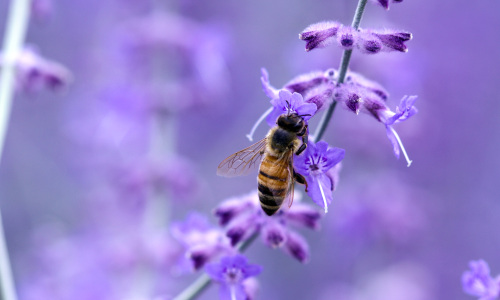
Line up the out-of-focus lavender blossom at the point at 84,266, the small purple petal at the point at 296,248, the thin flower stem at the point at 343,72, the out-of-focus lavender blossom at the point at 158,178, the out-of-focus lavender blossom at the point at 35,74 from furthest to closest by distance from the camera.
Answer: the out-of-focus lavender blossom at the point at 158,178 < the out-of-focus lavender blossom at the point at 84,266 < the out-of-focus lavender blossom at the point at 35,74 < the small purple petal at the point at 296,248 < the thin flower stem at the point at 343,72

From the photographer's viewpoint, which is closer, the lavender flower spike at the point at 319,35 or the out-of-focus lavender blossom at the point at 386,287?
the lavender flower spike at the point at 319,35

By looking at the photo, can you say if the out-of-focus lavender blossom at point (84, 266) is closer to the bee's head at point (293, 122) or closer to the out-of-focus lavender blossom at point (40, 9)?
the out-of-focus lavender blossom at point (40, 9)

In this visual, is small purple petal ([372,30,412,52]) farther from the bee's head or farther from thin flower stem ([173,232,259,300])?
thin flower stem ([173,232,259,300])

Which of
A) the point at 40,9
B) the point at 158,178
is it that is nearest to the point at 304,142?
the point at 40,9

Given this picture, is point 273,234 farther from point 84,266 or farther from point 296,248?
point 84,266

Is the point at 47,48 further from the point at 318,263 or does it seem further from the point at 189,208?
the point at 318,263

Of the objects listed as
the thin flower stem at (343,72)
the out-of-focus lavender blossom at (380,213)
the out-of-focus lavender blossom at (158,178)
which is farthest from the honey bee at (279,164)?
the out-of-focus lavender blossom at (380,213)

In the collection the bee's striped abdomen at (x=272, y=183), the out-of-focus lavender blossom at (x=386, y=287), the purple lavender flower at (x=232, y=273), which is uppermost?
the out-of-focus lavender blossom at (x=386, y=287)
